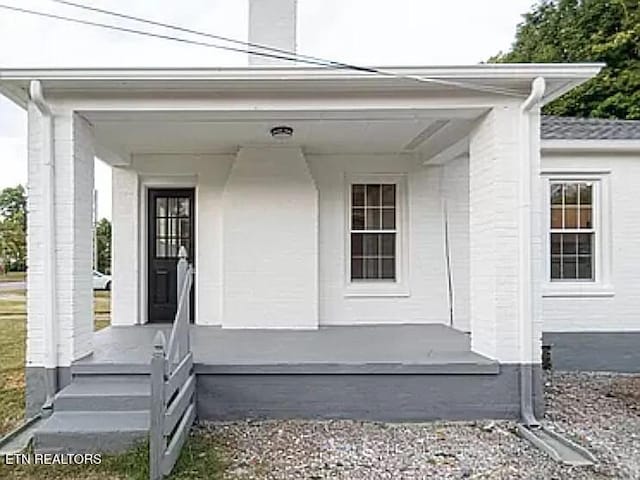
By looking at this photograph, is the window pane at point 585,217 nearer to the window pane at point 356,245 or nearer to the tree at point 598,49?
the window pane at point 356,245

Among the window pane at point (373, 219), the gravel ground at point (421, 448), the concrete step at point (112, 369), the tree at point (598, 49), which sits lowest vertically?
the gravel ground at point (421, 448)

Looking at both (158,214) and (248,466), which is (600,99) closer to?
(158,214)

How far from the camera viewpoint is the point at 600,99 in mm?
20703

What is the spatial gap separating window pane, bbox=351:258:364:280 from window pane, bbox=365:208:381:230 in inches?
20.7

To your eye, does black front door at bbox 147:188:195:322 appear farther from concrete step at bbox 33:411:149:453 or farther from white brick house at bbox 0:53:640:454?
concrete step at bbox 33:411:149:453

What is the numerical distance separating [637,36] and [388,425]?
718 inches

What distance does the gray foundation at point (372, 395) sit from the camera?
6.22m

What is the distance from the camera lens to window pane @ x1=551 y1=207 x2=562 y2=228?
378 inches

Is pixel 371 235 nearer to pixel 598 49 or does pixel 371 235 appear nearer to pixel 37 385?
pixel 37 385

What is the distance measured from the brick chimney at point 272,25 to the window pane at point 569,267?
5.10m

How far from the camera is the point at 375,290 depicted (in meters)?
9.69

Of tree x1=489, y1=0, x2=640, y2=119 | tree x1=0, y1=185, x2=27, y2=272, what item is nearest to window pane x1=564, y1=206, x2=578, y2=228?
tree x1=489, y1=0, x2=640, y2=119

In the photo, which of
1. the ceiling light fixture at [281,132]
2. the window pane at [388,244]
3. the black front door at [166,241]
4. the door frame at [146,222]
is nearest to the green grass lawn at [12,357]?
the door frame at [146,222]

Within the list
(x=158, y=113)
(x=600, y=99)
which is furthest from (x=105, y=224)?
(x=158, y=113)
